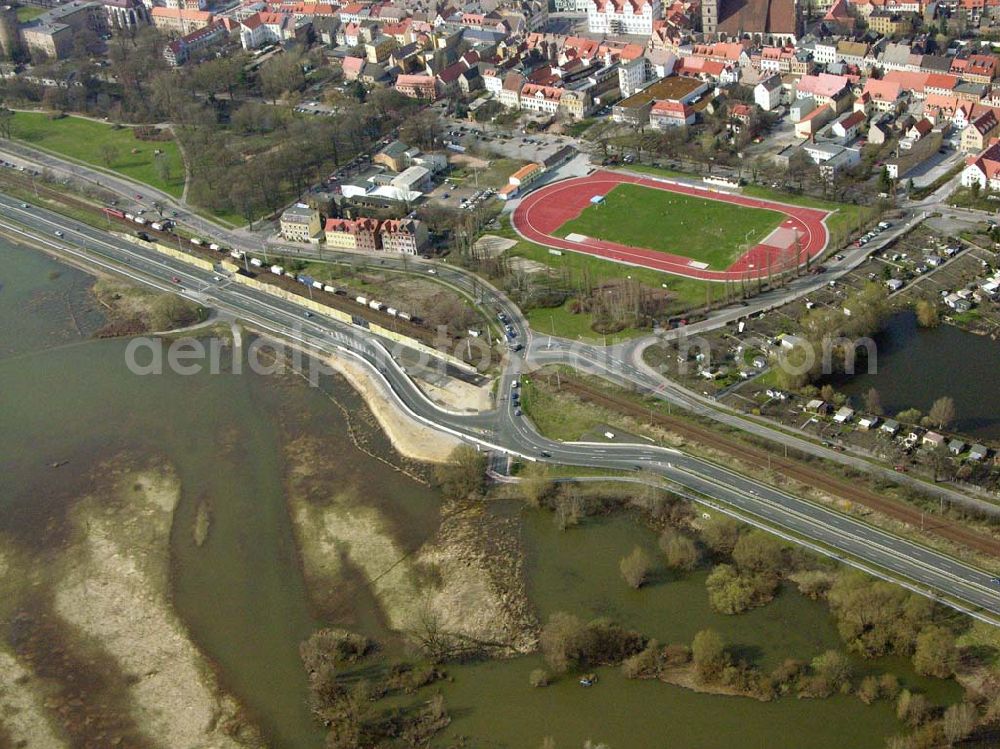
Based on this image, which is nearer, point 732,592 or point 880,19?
point 732,592

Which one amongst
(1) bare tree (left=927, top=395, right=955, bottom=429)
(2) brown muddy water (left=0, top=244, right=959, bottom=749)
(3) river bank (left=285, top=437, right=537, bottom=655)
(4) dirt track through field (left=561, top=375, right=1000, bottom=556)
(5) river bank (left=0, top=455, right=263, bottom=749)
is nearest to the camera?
(2) brown muddy water (left=0, top=244, right=959, bottom=749)

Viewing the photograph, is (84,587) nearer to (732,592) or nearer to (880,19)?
(732,592)

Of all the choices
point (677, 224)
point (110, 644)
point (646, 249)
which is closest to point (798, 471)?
point (646, 249)

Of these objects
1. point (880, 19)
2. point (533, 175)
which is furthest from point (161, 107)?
point (880, 19)

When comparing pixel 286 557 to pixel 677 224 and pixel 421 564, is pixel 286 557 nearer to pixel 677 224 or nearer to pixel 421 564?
pixel 421 564

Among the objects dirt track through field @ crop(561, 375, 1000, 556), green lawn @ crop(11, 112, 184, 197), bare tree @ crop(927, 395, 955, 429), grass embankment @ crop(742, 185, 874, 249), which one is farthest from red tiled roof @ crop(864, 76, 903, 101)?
green lawn @ crop(11, 112, 184, 197)

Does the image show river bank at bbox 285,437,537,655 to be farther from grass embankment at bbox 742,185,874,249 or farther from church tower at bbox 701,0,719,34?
church tower at bbox 701,0,719,34
